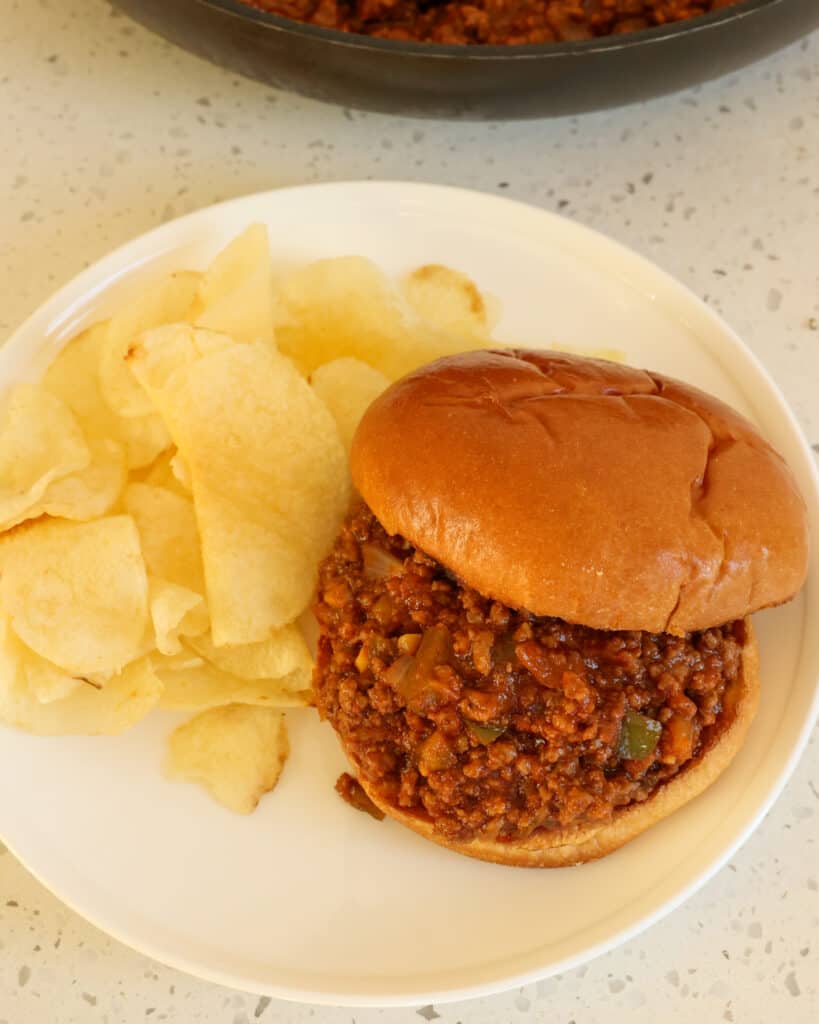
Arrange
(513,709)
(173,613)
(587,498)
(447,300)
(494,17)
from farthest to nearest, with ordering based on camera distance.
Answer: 1. (494,17)
2. (447,300)
3. (173,613)
4. (513,709)
5. (587,498)

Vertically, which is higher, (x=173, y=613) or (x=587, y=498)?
(x=587, y=498)

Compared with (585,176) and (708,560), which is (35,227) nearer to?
(585,176)

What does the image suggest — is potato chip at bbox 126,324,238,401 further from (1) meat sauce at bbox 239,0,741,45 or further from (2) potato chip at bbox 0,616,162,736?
(1) meat sauce at bbox 239,0,741,45

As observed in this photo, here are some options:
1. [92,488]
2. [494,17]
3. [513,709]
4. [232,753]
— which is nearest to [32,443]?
[92,488]

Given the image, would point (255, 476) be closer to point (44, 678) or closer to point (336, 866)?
point (44, 678)

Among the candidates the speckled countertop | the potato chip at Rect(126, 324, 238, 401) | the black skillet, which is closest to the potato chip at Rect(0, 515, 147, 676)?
the potato chip at Rect(126, 324, 238, 401)

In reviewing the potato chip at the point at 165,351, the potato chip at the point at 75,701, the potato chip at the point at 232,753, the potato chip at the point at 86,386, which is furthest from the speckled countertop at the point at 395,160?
the potato chip at the point at 232,753
